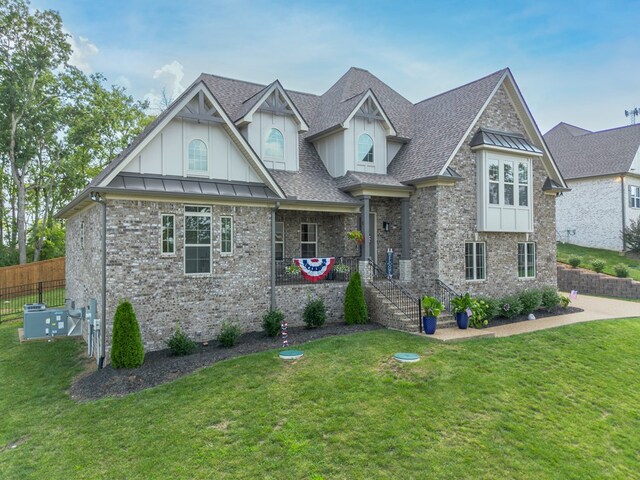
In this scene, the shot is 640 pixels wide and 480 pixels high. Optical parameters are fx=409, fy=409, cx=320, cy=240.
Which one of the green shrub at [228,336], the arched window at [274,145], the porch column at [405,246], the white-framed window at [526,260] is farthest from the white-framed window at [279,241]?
the white-framed window at [526,260]

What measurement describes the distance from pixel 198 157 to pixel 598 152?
30193 millimetres

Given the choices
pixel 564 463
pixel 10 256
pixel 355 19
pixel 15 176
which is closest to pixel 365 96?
pixel 355 19

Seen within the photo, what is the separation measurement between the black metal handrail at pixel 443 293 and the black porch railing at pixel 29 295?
17790mm

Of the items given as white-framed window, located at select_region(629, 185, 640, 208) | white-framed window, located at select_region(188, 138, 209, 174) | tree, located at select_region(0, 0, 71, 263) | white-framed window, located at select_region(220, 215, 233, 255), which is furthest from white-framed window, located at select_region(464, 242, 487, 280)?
tree, located at select_region(0, 0, 71, 263)

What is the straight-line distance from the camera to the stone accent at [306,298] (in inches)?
530

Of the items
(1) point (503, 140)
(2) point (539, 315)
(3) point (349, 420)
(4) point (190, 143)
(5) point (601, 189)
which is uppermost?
(1) point (503, 140)

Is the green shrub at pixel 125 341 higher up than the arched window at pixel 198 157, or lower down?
lower down

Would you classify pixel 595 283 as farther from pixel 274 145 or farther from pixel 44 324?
pixel 44 324

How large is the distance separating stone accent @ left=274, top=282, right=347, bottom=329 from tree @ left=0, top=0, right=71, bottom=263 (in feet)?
76.7

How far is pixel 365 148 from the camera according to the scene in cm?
1661

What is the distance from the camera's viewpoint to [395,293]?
1428 centimetres

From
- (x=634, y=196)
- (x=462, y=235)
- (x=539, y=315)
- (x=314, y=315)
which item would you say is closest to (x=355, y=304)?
(x=314, y=315)

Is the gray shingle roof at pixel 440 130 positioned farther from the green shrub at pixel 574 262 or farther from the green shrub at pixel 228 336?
the green shrub at pixel 574 262

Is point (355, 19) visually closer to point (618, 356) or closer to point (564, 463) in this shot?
point (618, 356)
